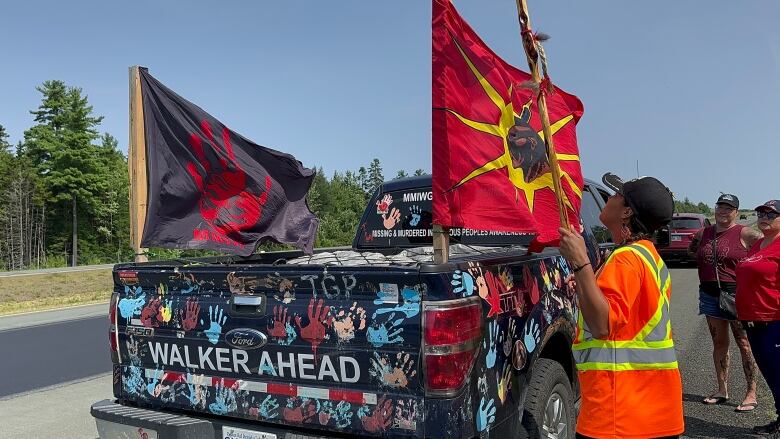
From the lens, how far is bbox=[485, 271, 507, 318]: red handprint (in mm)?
2908

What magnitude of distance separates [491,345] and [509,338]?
0.73ft

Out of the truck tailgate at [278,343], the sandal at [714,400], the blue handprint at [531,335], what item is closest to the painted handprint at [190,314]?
the truck tailgate at [278,343]

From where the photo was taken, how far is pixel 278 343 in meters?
2.96

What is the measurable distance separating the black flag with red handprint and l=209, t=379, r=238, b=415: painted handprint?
1.60 m

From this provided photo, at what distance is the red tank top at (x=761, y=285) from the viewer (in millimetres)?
4480

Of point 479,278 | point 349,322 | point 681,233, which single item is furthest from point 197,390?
point 681,233

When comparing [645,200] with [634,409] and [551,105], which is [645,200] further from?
[551,105]

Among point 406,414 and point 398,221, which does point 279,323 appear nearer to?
point 406,414

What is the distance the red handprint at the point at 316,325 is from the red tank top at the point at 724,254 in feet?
12.9

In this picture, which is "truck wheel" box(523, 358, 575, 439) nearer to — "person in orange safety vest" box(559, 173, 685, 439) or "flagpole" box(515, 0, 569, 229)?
"person in orange safety vest" box(559, 173, 685, 439)

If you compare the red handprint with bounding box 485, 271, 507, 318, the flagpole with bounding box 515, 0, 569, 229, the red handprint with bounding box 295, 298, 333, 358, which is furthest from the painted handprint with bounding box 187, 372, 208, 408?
the flagpole with bounding box 515, 0, 569, 229

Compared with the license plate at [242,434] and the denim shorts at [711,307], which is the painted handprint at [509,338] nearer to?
the license plate at [242,434]

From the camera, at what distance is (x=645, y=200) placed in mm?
2365

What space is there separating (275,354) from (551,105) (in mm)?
2009
